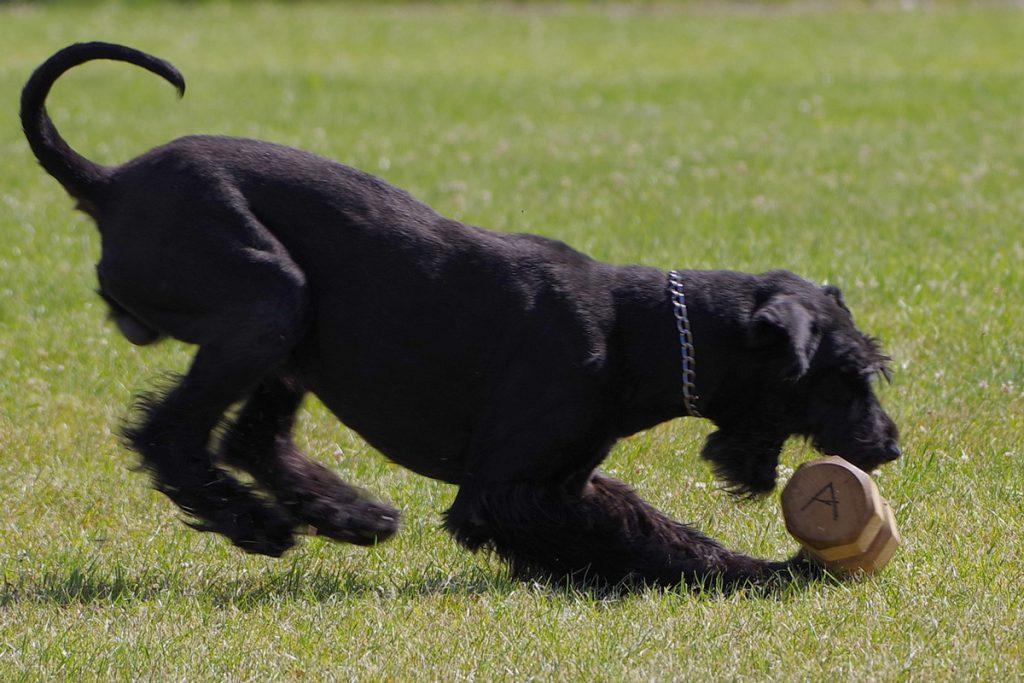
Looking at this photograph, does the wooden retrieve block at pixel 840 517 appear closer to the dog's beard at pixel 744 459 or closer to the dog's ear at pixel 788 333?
the dog's beard at pixel 744 459

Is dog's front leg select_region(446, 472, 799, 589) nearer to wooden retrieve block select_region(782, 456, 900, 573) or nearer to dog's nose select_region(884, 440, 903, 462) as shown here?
wooden retrieve block select_region(782, 456, 900, 573)

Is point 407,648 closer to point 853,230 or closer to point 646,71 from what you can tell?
point 853,230

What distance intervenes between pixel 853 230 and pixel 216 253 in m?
5.54

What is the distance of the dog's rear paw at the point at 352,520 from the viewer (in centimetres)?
480

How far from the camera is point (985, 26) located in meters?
21.2

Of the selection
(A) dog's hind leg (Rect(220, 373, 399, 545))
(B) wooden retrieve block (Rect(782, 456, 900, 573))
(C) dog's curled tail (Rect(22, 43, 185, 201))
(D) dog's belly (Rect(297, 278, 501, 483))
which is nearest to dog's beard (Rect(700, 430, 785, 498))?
(B) wooden retrieve block (Rect(782, 456, 900, 573))

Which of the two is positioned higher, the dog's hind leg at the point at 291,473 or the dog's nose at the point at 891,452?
the dog's nose at the point at 891,452

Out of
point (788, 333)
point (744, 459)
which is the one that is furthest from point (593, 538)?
point (788, 333)

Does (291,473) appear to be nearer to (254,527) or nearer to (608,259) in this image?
(254,527)

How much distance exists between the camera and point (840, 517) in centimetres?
452

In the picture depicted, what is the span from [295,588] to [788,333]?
171 cm

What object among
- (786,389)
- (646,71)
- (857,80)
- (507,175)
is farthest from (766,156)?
(786,389)

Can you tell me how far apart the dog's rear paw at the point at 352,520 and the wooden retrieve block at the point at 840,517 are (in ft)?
4.26

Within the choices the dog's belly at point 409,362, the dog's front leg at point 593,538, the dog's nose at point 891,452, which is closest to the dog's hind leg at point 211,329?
the dog's belly at point 409,362
